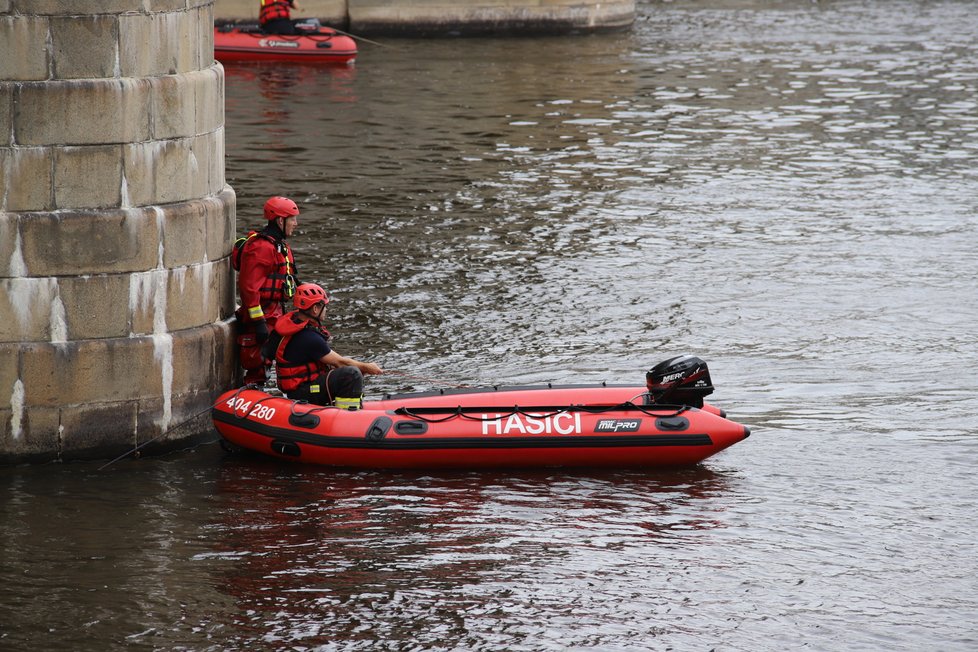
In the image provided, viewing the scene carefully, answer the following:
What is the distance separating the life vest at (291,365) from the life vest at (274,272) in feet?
1.68

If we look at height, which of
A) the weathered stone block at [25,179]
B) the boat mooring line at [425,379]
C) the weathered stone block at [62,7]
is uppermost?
the weathered stone block at [62,7]

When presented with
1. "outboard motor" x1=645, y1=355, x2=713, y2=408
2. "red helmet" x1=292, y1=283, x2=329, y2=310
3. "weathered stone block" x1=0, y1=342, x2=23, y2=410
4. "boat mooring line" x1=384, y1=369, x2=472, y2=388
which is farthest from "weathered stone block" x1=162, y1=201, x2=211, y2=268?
"outboard motor" x1=645, y1=355, x2=713, y2=408

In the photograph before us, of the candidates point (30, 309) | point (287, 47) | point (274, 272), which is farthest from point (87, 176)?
point (287, 47)

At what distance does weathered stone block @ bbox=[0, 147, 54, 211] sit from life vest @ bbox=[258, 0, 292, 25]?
22.6 m

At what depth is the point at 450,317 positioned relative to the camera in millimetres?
15836

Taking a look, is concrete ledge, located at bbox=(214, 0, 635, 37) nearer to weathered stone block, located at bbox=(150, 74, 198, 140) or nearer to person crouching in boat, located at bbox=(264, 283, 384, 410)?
weathered stone block, located at bbox=(150, 74, 198, 140)

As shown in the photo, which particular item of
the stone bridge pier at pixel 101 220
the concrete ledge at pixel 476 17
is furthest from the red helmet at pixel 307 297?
the concrete ledge at pixel 476 17

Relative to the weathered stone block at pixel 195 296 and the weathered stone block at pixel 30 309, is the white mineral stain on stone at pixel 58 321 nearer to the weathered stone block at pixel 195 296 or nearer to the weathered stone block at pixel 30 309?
→ the weathered stone block at pixel 30 309

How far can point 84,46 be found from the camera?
36.0 feet

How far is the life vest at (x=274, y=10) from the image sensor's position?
32781 mm

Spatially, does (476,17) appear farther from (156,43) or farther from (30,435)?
(30,435)

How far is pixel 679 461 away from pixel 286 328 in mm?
3402

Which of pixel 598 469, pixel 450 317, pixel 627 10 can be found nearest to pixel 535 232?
pixel 450 317

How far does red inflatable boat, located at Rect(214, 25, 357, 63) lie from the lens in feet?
108
